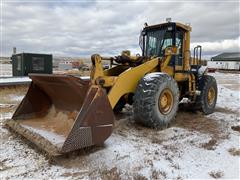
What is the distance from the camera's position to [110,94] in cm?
491

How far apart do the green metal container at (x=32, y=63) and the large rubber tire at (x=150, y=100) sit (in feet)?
39.1

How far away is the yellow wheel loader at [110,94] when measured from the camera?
4.03m

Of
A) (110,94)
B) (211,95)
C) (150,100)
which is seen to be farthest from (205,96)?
(110,94)

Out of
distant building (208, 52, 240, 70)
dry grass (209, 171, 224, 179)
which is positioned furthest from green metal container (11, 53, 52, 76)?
distant building (208, 52, 240, 70)

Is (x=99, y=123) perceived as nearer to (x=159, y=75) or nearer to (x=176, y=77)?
(x=159, y=75)

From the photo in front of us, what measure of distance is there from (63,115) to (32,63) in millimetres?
11631

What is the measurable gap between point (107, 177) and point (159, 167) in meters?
0.82

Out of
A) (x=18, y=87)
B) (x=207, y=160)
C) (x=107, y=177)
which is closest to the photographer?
(x=107, y=177)

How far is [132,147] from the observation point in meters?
4.54

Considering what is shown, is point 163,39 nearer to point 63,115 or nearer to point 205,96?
point 205,96

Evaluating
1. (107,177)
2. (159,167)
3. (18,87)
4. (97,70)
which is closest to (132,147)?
(159,167)

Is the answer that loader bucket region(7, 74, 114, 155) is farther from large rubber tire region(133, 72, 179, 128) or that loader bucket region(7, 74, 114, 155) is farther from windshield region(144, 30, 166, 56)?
windshield region(144, 30, 166, 56)

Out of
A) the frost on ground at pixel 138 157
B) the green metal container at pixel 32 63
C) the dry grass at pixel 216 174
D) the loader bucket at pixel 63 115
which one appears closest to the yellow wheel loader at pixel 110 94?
Result: the loader bucket at pixel 63 115

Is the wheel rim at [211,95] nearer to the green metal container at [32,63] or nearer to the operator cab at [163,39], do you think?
the operator cab at [163,39]
